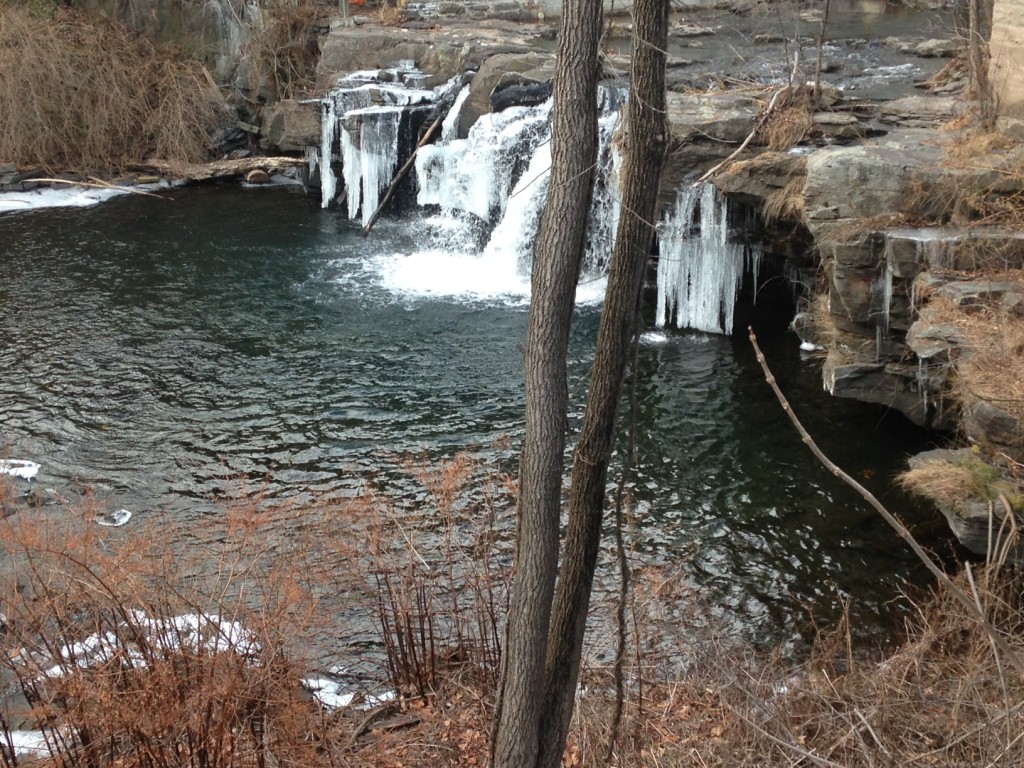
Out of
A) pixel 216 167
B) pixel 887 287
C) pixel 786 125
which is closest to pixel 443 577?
pixel 887 287

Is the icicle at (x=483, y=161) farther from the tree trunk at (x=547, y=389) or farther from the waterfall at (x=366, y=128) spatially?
the tree trunk at (x=547, y=389)

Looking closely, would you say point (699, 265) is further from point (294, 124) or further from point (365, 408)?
point (294, 124)

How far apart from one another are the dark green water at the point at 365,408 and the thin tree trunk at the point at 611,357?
9.20 ft

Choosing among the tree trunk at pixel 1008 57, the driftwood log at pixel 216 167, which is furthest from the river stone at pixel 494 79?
the tree trunk at pixel 1008 57

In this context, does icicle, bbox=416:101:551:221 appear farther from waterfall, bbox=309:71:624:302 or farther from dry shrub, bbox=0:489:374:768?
dry shrub, bbox=0:489:374:768

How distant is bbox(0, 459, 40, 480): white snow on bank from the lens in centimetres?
825

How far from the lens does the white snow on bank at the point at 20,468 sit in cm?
825

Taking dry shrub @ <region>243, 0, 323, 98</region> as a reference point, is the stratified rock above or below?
below

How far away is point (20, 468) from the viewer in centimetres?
839

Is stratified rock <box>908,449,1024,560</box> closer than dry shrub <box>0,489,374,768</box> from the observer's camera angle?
No

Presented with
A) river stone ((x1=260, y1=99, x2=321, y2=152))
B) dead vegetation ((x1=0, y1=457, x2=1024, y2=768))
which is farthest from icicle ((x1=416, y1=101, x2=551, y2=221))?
dead vegetation ((x1=0, y1=457, x2=1024, y2=768))

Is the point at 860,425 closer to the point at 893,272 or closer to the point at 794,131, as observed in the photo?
the point at 893,272

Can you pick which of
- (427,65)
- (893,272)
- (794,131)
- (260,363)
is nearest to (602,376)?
(893,272)

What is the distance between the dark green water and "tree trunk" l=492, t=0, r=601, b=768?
3.03 m
